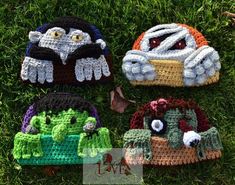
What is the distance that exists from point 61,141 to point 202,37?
748 mm

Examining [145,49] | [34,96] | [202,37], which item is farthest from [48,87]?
[202,37]

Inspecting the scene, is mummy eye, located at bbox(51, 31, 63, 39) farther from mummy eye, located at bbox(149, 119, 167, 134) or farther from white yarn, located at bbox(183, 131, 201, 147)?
white yarn, located at bbox(183, 131, 201, 147)

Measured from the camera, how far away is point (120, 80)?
2.57 meters

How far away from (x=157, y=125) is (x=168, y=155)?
0.43 ft

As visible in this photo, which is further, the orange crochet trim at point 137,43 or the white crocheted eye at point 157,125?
the orange crochet trim at point 137,43

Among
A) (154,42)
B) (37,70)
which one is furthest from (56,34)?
(154,42)

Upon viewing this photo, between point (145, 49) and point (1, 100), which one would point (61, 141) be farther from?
point (145, 49)

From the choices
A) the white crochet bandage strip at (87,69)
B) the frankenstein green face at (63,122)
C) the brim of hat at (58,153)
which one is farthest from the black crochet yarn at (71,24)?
the brim of hat at (58,153)

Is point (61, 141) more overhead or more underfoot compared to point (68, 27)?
more underfoot

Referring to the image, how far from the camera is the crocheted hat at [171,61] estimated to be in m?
2.49

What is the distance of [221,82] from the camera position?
101 inches

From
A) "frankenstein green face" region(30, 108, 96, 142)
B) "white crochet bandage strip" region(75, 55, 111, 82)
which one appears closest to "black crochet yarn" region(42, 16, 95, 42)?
"white crochet bandage strip" region(75, 55, 111, 82)

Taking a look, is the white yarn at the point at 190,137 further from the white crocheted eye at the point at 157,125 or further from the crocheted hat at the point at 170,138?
the white crocheted eye at the point at 157,125

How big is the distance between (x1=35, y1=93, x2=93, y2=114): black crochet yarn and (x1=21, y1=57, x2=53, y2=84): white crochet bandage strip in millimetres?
89
